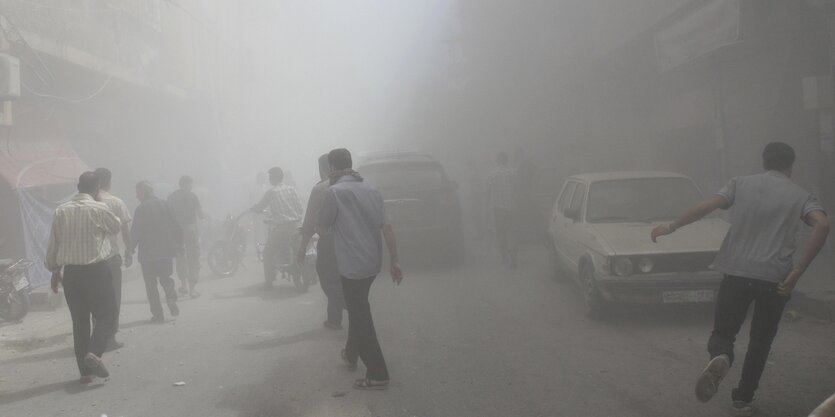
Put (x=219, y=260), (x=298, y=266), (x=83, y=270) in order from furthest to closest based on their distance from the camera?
(x=219, y=260), (x=298, y=266), (x=83, y=270)

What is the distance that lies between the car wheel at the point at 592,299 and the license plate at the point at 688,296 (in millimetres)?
644

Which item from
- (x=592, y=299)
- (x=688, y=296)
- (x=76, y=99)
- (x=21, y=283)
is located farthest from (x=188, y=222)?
(x=688, y=296)

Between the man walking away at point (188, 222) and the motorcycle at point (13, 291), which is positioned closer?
the motorcycle at point (13, 291)

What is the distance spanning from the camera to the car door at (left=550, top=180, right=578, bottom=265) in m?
9.88

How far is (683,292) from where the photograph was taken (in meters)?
7.72

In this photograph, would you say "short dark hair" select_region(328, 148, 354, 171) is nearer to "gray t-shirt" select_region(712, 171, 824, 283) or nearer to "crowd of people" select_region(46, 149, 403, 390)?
"crowd of people" select_region(46, 149, 403, 390)

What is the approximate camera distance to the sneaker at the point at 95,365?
6.54m

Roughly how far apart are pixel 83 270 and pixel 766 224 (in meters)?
5.56

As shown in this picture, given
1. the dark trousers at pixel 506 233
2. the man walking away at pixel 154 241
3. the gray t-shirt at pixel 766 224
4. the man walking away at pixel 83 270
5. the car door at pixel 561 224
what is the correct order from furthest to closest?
the dark trousers at pixel 506 233, the car door at pixel 561 224, the man walking away at pixel 154 241, the man walking away at pixel 83 270, the gray t-shirt at pixel 766 224

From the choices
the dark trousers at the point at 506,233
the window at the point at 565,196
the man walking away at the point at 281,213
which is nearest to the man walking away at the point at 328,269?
the man walking away at the point at 281,213

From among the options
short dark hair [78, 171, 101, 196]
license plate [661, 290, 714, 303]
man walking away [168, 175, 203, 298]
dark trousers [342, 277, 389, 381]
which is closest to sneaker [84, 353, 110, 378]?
short dark hair [78, 171, 101, 196]

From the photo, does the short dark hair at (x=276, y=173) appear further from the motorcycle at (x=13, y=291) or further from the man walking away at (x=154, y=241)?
the motorcycle at (x=13, y=291)

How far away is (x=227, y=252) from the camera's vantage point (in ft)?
46.7

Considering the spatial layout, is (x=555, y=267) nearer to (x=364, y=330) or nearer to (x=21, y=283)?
(x=364, y=330)
